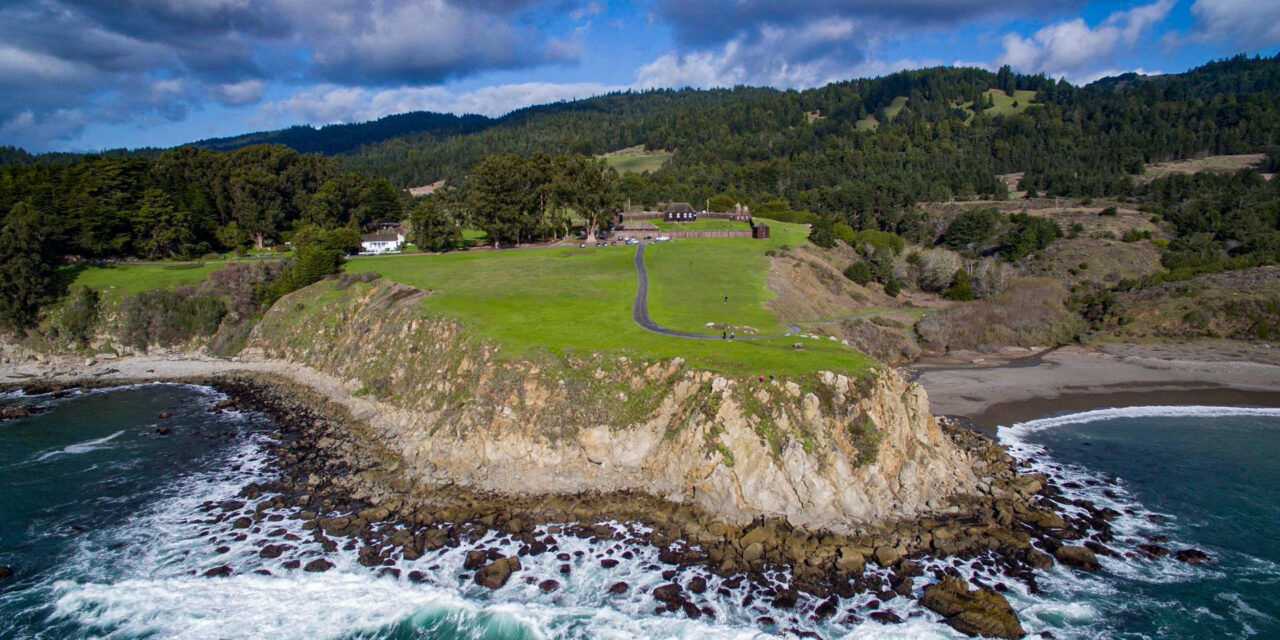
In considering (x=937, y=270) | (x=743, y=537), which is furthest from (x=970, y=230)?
(x=743, y=537)

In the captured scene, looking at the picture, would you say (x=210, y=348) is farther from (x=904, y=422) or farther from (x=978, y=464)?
(x=978, y=464)

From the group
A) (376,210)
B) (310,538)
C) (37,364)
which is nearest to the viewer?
(310,538)

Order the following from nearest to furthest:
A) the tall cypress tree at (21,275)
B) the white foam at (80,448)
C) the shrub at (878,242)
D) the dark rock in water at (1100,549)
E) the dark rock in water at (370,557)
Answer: the dark rock in water at (370,557) < the dark rock in water at (1100,549) < the white foam at (80,448) < the tall cypress tree at (21,275) < the shrub at (878,242)

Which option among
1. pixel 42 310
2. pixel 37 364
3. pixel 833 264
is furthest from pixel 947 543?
pixel 42 310

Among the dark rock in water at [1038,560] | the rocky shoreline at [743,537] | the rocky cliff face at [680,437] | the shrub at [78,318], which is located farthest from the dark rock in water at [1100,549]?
the shrub at [78,318]

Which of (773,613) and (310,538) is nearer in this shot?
(773,613)

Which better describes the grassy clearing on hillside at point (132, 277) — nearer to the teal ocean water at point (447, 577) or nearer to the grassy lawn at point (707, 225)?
the teal ocean water at point (447, 577)
